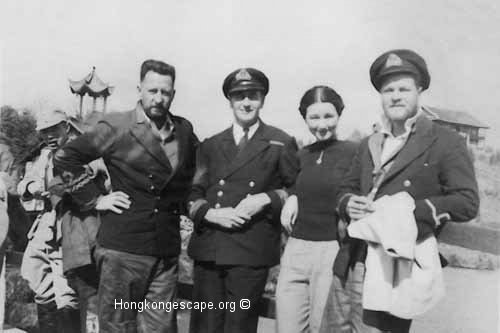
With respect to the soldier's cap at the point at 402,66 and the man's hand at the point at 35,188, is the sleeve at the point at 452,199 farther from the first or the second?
the man's hand at the point at 35,188

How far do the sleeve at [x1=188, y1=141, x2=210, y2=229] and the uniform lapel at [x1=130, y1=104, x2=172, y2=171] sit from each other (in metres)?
0.17

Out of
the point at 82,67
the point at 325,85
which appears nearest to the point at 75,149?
the point at 82,67

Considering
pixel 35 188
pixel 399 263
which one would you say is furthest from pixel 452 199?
A: pixel 35 188

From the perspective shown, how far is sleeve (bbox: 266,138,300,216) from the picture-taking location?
3.48m

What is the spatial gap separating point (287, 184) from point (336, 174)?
0.33 metres

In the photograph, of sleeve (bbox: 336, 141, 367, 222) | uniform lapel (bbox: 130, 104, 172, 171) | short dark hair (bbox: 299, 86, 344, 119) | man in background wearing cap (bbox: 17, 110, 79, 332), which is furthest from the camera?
man in background wearing cap (bbox: 17, 110, 79, 332)

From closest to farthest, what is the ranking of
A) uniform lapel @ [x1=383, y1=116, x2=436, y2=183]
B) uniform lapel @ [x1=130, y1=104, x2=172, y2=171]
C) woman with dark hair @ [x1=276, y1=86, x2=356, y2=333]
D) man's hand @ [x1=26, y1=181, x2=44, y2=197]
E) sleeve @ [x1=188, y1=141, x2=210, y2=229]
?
uniform lapel @ [x1=383, y1=116, x2=436, y2=183]
woman with dark hair @ [x1=276, y1=86, x2=356, y2=333]
sleeve @ [x1=188, y1=141, x2=210, y2=229]
uniform lapel @ [x1=130, y1=104, x2=172, y2=171]
man's hand @ [x1=26, y1=181, x2=44, y2=197]

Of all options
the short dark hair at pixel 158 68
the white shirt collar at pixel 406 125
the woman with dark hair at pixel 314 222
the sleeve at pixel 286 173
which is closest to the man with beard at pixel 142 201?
the short dark hair at pixel 158 68

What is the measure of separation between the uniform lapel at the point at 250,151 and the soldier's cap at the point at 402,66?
2.33ft

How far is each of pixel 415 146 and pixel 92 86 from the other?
2.32m

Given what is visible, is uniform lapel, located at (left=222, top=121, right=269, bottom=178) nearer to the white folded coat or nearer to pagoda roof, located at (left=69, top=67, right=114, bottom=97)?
the white folded coat

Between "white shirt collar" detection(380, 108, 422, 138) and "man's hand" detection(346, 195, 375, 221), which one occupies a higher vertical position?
"white shirt collar" detection(380, 108, 422, 138)

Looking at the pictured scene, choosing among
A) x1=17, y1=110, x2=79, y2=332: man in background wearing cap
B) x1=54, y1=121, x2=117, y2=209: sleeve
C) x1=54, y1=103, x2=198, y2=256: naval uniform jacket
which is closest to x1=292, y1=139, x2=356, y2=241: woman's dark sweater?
x1=54, y1=103, x2=198, y2=256: naval uniform jacket

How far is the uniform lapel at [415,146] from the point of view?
312cm
